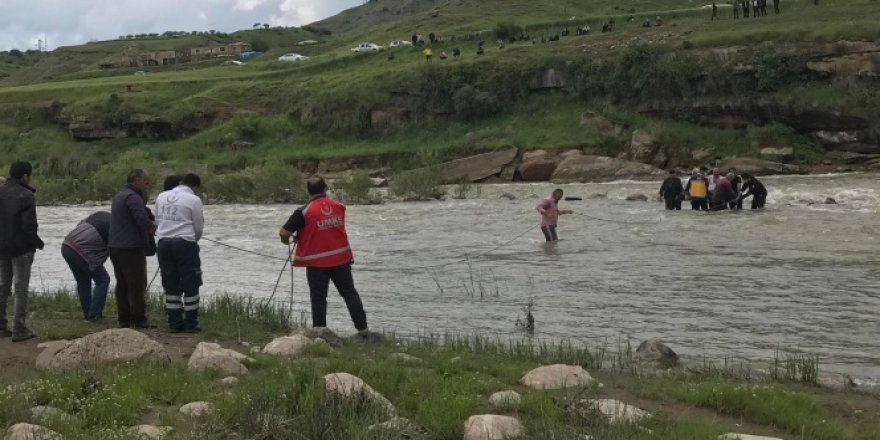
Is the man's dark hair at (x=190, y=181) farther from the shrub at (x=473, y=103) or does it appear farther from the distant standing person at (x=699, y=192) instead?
the shrub at (x=473, y=103)

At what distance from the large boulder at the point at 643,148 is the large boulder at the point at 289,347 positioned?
42.8 meters

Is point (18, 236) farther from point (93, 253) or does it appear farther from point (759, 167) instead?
point (759, 167)

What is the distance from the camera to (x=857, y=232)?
23812mm

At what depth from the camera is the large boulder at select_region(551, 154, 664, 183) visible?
Result: 156 ft

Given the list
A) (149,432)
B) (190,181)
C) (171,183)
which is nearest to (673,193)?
(171,183)

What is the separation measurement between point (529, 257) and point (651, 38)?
4407 cm

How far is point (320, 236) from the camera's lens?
11.6 m

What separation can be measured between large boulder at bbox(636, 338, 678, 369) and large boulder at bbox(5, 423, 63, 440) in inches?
258

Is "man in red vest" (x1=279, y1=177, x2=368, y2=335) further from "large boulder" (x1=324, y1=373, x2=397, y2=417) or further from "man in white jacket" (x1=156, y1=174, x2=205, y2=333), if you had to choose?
"large boulder" (x1=324, y1=373, x2=397, y2=417)

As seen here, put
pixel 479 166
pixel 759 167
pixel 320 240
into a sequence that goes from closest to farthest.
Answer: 1. pixel 320 240
2. pixel 759 167
3. pixel 479 166

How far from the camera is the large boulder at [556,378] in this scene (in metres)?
8.36

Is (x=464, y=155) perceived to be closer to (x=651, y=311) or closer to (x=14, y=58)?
(x=651, y=311)

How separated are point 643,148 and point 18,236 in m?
44.0

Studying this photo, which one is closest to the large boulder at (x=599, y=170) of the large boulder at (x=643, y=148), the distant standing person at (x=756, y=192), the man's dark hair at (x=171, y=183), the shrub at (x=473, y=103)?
the large boulder at (x=643, y=148)
